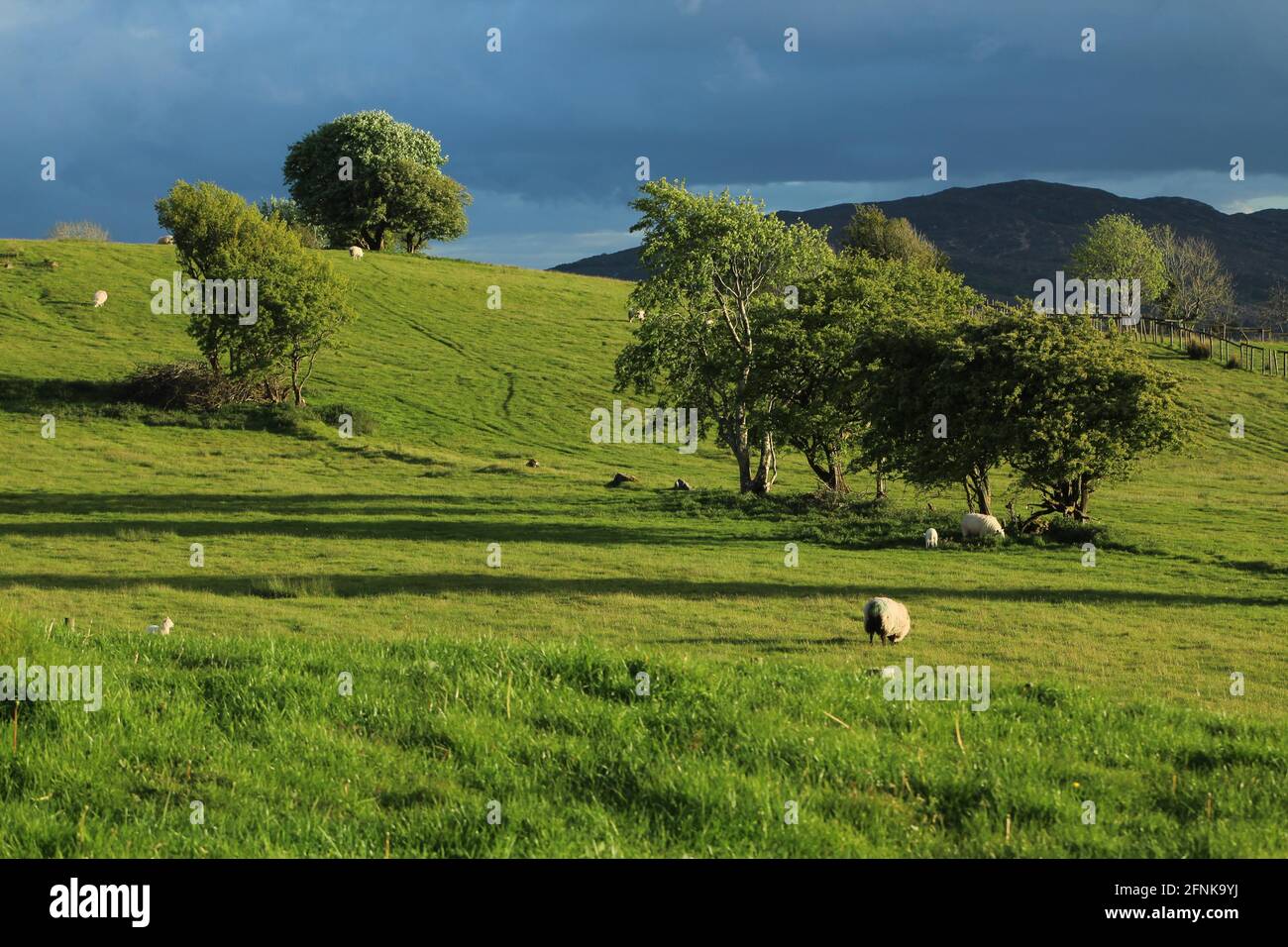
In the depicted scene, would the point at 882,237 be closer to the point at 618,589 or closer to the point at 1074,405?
the point at 1074,405

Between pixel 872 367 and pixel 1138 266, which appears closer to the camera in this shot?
pixel 872 367

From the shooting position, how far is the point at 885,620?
80.6 feet

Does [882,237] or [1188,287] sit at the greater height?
[882,237]

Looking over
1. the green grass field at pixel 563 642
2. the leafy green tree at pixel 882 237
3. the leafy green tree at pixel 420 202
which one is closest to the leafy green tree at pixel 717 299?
the green grass field at pixel 563 642

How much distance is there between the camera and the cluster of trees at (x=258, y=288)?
67.6 m

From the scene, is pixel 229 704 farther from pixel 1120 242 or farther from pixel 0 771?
pixel 1120 242

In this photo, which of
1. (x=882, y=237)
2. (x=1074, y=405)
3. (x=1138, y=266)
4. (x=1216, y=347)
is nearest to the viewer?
(x=1074, y=405)

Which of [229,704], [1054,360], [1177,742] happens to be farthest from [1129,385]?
[229,704]

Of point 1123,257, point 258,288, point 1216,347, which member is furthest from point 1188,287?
point 258,288

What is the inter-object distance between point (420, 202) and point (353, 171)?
9199mm

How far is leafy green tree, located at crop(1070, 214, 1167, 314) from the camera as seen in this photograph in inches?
5428

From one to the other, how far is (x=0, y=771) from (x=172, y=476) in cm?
4970

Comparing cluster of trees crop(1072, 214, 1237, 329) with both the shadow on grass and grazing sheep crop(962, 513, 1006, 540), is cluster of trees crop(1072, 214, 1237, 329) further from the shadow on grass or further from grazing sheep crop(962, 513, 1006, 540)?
the shadow on grass

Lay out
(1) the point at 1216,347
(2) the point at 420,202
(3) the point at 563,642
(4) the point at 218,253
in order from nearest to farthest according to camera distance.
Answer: (3) the point at 563,642, (4) the point at 218,253, (1) the point at 1216,347, (2) the point at 420,202
